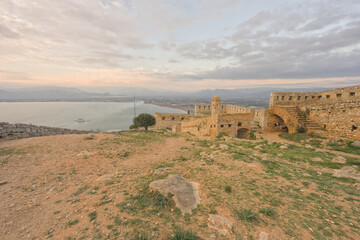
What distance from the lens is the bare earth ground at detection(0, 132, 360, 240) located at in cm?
385

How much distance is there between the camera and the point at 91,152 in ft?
33.7

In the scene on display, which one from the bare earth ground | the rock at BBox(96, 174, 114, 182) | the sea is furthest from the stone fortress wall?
the sea

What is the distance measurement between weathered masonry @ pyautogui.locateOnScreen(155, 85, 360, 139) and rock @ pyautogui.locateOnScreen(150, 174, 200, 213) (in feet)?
41.0

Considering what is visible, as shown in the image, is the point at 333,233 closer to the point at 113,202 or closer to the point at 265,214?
the point at 265,214

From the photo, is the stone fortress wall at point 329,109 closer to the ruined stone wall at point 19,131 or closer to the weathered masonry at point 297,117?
the weathered masonry at point 297,117

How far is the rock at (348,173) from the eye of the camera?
6.82 meters

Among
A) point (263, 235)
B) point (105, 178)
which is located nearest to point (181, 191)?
point (263, 235)

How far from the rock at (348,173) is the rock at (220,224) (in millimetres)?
7453

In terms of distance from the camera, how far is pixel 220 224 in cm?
400

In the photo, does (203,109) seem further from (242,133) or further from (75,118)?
(75,118)

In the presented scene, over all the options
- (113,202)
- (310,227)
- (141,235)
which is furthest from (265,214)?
(113,202)

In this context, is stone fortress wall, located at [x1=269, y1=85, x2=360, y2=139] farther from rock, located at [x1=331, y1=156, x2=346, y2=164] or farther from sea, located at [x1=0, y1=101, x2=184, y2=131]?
sea, located at [x1=0, y1=101, x2=184, y2=131]

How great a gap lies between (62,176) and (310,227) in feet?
34.8

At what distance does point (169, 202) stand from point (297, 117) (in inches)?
809
